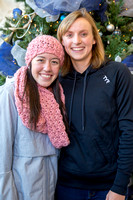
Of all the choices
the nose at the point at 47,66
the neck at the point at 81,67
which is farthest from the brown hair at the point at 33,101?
the neck at the point at 81,67

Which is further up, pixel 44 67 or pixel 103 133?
pixel 44 67

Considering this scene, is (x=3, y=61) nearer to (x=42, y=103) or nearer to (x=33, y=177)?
(x=42, y=103)

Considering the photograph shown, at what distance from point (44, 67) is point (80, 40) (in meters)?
Answer: 0.29

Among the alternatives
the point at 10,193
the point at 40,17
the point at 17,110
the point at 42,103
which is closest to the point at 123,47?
the point at 40,17

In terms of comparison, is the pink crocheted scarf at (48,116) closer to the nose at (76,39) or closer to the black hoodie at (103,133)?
the black hoodie at (103,133)

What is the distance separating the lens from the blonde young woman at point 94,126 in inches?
38.9

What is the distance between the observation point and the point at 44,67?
1.04 meters

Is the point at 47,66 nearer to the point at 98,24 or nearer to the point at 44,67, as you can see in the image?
the point at 44,67

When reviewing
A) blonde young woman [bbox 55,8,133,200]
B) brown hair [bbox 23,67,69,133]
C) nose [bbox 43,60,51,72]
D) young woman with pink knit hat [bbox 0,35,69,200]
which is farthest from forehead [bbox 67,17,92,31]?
brown hair [bbox 23,67,69,133]

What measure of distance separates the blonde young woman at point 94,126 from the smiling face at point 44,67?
0.16 m

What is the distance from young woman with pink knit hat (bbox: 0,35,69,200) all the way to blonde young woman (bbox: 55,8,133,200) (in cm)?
9

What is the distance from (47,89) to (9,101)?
0.94 feet

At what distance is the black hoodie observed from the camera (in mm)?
985

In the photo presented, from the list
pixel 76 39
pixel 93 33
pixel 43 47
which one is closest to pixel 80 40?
pixel 76 39
